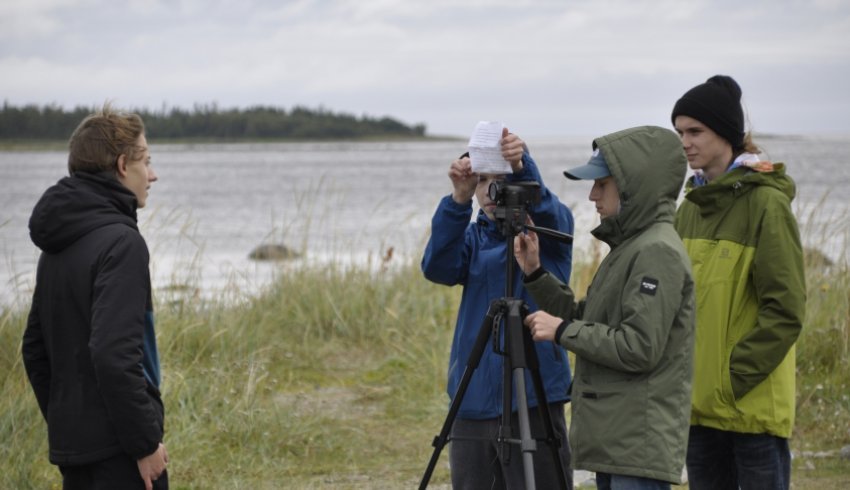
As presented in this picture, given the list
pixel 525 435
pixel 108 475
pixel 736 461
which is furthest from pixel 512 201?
pixel 108 475

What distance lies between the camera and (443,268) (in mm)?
3293

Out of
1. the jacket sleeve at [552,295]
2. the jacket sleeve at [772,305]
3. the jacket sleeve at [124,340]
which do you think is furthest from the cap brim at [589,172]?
the jacket sleeve at [124,340]

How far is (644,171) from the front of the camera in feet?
8.94

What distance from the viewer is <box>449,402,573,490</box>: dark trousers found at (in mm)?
3090

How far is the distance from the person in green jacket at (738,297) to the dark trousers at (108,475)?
1.68 metres

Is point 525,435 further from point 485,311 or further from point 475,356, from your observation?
point 485,311

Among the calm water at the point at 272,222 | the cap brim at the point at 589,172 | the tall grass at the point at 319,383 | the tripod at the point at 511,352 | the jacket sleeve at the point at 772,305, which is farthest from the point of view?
the calm water at the point at 272,222

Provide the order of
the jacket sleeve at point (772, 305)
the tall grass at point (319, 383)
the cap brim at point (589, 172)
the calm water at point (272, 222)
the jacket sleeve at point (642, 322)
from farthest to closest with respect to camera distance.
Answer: the calm water at point (272, 222)
the tall grass at point (319, 383)
the jacket sleeve at point (772, 305)
the cap brim at point (589, 172)
the jacket sleeve at point (642, 322)

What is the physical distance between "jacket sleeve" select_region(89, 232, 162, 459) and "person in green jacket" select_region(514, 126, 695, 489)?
1072mm

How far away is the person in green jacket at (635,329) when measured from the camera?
266cm

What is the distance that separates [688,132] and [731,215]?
0.99 feet

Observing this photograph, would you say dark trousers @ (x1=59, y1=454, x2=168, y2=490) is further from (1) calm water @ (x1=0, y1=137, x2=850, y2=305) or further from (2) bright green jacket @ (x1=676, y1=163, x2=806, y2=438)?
Answer: (1) calm water @ (x1=0, y1=137, x2=850, y2=305)

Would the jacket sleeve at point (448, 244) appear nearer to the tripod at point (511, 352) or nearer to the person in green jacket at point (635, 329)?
the tripod at point (511, 352)

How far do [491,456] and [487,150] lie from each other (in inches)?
37.4
